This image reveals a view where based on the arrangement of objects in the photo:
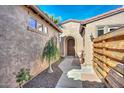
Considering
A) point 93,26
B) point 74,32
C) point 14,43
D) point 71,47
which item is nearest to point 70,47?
point 71,47

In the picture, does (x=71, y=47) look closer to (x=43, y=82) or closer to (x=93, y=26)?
(x=93, y=26)

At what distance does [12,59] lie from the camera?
3.43m

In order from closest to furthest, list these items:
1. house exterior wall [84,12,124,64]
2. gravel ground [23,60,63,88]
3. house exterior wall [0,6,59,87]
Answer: house exterior wall [0,6,59,87]
gravel ground [23,60,63,88]
house exterior wall [84,12,124,64]

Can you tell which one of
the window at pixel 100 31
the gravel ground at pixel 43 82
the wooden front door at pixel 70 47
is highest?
the window at pixel 100 31

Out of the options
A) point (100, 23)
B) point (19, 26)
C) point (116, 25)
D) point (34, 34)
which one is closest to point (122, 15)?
point (116, 25)

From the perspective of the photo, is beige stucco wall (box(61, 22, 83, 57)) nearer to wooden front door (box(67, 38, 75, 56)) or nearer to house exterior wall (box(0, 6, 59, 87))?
wooden front door (box(67, 38, 75, 56))

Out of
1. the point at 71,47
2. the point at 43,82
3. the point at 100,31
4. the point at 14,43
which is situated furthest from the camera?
the point at 71,47

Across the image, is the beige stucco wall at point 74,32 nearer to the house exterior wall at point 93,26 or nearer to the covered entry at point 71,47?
the covered entry at point 71,47

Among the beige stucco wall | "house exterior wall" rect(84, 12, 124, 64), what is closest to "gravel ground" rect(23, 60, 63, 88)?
"house exterior wall" rect(84, 12, 124, 64)

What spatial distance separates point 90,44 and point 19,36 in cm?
526

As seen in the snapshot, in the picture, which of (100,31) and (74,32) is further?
(74,32)

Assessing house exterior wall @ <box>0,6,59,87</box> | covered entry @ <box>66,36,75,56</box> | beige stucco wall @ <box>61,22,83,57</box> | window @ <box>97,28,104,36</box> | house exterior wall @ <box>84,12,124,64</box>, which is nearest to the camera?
house exterior wall @ <box>0,6,59,87</box>

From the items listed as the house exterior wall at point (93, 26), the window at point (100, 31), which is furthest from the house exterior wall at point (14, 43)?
the window at point (100, 31)

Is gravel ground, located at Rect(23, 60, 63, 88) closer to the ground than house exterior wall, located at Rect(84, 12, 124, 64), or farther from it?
closer to the ground
